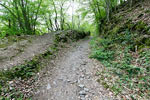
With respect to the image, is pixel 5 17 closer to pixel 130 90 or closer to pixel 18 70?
pixel 18 70

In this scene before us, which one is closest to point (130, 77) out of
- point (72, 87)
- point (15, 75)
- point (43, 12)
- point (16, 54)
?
point (72, 87)

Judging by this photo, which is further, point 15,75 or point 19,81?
point 15,75

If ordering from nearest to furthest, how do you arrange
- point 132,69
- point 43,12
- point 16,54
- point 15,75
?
point 15,75
point 132,69
point 16,54
point 43,12

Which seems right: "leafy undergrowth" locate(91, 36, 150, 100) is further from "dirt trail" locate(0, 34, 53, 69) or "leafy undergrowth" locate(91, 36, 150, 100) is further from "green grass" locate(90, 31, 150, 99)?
"dirt trail" locate(0, 34, 53, 69)

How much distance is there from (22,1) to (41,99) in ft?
39.0

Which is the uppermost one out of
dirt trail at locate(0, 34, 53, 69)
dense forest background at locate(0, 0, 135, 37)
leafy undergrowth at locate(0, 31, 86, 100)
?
dense forest background at locate(0, 0, 135, 37)

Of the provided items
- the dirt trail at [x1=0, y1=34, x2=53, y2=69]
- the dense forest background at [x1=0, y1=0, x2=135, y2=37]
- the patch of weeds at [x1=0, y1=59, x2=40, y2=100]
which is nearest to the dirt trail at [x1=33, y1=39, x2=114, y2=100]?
the patch of weeds at [x1=0, y1=59, x2=40, y2=100]

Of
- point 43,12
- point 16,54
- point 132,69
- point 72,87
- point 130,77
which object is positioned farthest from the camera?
point 43,12

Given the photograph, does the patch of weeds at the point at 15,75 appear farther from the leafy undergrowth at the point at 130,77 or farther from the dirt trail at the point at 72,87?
the leafy undergrowth at the point at 130,77

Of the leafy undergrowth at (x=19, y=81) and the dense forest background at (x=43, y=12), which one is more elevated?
the dense forest background at (x=43, y=12)

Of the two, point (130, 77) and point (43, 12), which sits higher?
point (43, 12)

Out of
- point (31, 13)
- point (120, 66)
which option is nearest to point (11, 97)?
point (120, 66)

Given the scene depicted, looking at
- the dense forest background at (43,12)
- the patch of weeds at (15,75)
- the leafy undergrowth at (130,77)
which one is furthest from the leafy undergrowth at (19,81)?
the dense forest background at (43,12)

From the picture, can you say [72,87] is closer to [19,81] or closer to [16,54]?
[19,81]
